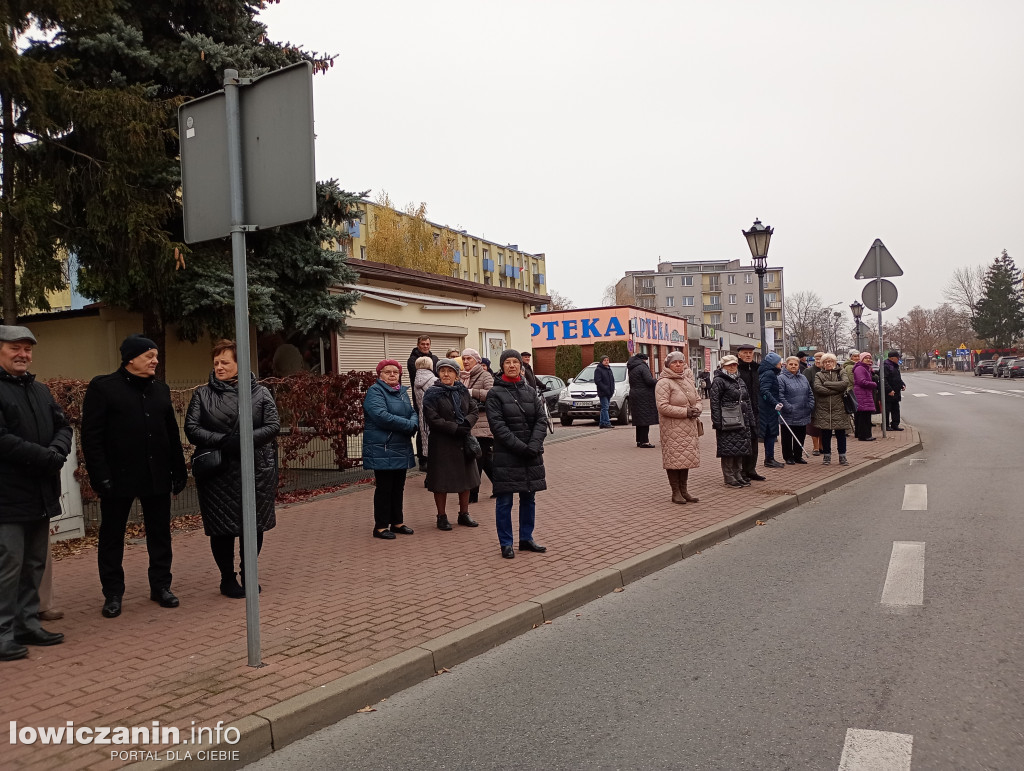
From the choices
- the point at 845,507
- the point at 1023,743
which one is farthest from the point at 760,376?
the point at 1023,743

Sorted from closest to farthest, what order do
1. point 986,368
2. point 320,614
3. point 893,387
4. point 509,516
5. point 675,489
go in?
point 320,614 < point 509,516 < point 675,489 < point 893,387 < point 986,368

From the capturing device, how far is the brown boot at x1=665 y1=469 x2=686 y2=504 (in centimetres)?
955

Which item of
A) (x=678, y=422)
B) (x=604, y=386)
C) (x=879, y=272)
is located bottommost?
(x=678, y=422)

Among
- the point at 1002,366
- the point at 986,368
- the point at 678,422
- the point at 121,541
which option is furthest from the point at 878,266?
the point at 986,368

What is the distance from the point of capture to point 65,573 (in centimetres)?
683

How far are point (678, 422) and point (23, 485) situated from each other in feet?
22.4

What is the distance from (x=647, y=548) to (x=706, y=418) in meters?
19.2

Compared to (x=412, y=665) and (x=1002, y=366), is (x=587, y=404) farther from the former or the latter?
(x=1002, y=366)

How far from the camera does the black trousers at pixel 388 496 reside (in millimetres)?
7863

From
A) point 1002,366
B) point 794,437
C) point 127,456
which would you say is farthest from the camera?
point 1002,366

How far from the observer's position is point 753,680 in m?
4.25

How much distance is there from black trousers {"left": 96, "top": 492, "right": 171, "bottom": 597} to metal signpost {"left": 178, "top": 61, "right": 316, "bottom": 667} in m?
1.79

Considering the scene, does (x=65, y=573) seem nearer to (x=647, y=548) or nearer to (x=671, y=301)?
(x=647, y=548)
